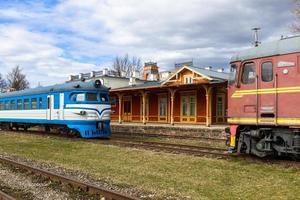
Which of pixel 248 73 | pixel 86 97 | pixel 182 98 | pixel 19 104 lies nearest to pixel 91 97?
pixel 86 97

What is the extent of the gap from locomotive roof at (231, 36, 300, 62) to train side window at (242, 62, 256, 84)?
247 mm

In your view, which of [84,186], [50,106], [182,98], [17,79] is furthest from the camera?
[17,79]

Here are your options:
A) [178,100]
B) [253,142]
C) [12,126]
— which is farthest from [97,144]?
[178,100]

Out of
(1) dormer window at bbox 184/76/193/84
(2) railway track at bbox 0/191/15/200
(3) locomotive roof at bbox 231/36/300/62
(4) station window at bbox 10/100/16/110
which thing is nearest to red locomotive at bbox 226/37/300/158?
(3) locomotive roof at bbox 231/36/300/62

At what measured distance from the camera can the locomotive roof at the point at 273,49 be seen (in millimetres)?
11183

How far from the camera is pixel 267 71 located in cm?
1178

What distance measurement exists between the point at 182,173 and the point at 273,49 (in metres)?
4.47

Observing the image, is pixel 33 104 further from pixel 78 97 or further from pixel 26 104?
pixel 78 97

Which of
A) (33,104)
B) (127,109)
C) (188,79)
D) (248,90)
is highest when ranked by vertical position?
(188,79)

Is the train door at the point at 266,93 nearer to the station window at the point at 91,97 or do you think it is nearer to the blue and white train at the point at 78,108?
the blue and white train at the point at 78,108

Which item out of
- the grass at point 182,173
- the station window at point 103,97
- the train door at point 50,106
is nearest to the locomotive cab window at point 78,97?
the station window at point 103,97

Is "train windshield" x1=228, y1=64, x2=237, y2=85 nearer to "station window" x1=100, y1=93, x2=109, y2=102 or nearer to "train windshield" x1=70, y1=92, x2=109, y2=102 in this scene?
"train windshield" x1=70, y1=92, x2=109, y2=102

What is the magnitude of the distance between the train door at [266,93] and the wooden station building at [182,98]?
16.3 m

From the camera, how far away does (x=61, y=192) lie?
873 cm
